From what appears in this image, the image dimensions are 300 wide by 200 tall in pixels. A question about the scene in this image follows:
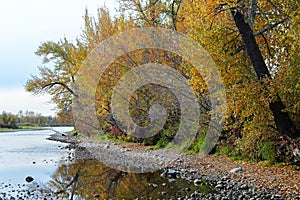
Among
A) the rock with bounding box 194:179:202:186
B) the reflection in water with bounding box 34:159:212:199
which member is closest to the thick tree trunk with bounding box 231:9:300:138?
the rock with bounding box 194:179:202:186

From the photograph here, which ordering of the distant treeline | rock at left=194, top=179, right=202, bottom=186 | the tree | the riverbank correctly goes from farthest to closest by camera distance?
the distant treeline, the tree, rock at left=194, top=179, right=202, bottom=186, the riverbank

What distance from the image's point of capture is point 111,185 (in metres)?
8.91

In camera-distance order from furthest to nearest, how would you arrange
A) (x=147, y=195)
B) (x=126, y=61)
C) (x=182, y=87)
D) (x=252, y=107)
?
(x=126, y=61)
(x=182, y=87)
(x=252, y=107)
(x=147, y=195)

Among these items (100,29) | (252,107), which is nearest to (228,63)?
(252,107)

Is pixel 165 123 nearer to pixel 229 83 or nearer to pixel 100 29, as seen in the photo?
pixel 100 29

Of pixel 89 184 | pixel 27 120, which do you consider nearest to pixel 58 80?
pixel 89 184

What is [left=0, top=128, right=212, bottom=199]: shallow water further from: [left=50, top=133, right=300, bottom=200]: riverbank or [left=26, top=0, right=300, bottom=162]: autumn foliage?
[left=26, top=0, right=300, bottom=162]: autumn foliage

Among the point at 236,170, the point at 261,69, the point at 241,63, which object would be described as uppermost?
the point at 241,63

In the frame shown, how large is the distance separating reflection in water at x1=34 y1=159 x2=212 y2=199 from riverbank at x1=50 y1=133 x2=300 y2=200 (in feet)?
1.59

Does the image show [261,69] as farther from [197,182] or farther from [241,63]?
[197,182]

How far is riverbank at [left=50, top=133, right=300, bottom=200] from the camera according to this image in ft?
23.1

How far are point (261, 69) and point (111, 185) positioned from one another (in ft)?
16.4

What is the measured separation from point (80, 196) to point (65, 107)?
22.1 meters

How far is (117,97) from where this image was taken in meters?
16.4
